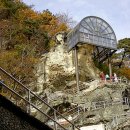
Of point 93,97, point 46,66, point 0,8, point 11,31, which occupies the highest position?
point 0,8

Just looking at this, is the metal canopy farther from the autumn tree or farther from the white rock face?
the autumn tree

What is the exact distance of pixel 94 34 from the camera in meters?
38.3

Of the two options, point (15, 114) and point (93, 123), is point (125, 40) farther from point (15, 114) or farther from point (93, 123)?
point (15, 114)

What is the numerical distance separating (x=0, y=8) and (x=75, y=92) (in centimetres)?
1955

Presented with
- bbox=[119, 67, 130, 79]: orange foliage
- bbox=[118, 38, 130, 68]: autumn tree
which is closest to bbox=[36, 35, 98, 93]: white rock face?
bbox=[119, 67, 130, 79]: orange foliage

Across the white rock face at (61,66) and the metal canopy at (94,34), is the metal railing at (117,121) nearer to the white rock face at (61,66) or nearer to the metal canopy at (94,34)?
the metal canopy at (94,34)

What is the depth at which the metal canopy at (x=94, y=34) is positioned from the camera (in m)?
37.9

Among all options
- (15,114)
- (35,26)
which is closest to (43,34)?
(35,26)

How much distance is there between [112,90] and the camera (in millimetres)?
32156

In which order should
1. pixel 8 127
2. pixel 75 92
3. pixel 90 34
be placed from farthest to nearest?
pixel 90 34, pixel 75 92, pixel 8 127

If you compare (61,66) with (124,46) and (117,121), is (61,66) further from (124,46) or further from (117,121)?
(124,46)

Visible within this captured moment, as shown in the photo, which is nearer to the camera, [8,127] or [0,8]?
[8,127]

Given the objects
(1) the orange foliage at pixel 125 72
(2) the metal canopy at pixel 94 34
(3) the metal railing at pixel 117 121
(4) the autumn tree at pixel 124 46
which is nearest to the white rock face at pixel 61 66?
(2) the metal canopy at pixel 94 34

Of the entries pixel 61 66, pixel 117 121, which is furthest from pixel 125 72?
pixel 117 121
